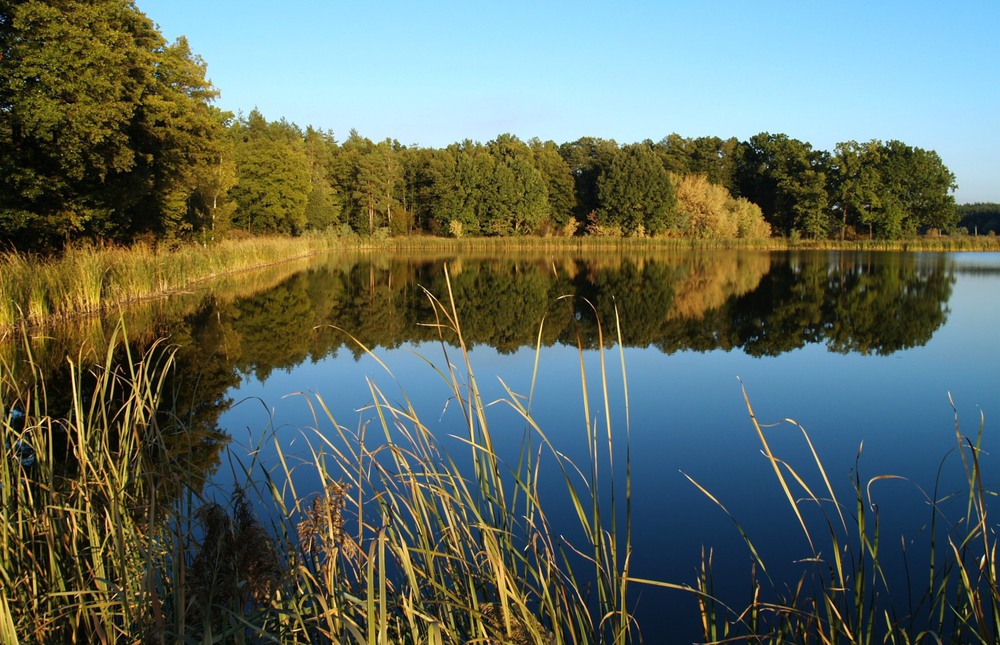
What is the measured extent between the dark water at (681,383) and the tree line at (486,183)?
5.50 m

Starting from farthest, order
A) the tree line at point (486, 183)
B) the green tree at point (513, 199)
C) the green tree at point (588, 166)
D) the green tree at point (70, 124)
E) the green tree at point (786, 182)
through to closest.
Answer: the green tree at point (588, 166)
the green tree at point (513, 199)
the green tree at point (786, 182)
the tree line at point (486, 183)
the green tree at point (70, 124)

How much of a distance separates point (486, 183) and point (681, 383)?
135ft

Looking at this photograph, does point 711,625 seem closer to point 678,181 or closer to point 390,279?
point 390,279

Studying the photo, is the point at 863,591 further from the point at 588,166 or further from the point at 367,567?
the point at 588,166

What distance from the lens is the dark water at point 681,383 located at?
336 centimetres

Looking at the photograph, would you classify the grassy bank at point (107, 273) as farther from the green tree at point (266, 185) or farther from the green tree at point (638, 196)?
the green tree at point (638, 196)

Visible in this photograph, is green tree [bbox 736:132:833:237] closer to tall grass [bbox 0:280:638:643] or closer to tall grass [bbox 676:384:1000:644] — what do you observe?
tall grass [bbox 676:384:1000:644]

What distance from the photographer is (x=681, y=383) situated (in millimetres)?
6387

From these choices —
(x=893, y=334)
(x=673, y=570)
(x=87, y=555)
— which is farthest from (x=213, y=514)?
(x=893, y=334)

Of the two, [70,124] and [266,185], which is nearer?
[70,124]

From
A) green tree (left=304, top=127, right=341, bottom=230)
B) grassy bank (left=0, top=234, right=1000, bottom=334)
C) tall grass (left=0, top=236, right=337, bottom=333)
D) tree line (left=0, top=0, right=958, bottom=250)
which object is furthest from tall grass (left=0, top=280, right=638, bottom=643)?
green tree (left=304, top=127, right=341, bottom=230)

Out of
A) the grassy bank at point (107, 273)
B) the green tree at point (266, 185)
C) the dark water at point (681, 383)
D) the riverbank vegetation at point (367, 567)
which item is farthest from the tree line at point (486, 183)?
the riverbank vegetation at point (367, 567)

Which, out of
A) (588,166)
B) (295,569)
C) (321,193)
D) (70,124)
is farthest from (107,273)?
(588,166)

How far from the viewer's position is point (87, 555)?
2387 millimetres
